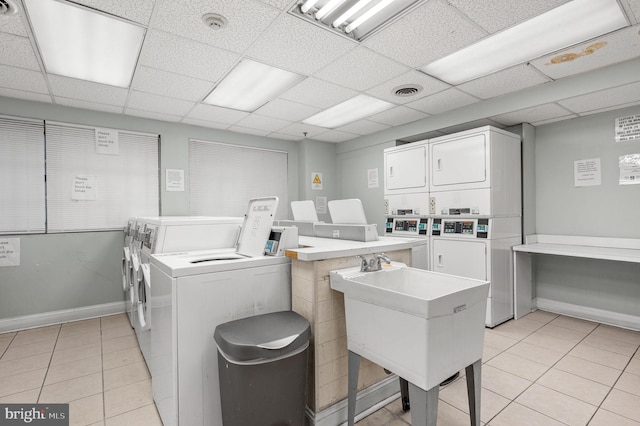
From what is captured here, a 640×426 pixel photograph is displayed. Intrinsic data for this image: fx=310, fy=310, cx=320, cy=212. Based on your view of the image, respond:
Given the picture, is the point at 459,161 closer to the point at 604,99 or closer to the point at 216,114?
the point at 604,99

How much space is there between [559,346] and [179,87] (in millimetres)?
4460

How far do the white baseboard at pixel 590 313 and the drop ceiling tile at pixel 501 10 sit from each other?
10.8 feet

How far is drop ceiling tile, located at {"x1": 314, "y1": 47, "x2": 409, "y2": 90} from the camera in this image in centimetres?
259

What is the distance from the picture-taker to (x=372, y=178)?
5.25 metres

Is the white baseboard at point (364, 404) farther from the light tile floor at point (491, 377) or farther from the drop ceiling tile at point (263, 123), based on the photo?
the drop ceiling tile at point (263, 123)

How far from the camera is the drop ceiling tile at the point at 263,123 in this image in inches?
166

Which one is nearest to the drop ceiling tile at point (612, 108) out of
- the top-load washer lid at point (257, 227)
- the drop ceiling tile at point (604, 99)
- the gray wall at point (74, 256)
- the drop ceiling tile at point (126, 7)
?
the drop ceiling tile at point (604, 99)

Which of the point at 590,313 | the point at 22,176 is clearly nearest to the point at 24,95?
the point at 22,176

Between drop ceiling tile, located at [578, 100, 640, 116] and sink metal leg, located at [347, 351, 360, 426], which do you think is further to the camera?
drop ceiling tile, located at [578, 100, 640, 116]

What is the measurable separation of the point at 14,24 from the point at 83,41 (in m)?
0.37

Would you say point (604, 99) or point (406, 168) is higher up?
point (604, 99)

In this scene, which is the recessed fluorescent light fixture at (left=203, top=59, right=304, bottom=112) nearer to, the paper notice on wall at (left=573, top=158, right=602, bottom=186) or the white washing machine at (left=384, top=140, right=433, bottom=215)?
the white washing machine at (left=384, top=140, right=433, bottom=215)

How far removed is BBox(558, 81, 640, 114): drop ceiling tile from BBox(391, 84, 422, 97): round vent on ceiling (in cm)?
139

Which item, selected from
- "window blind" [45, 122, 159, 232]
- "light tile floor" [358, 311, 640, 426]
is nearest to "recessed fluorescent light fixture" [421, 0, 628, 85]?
"light tile floor" [358, 311, 640, 426]
